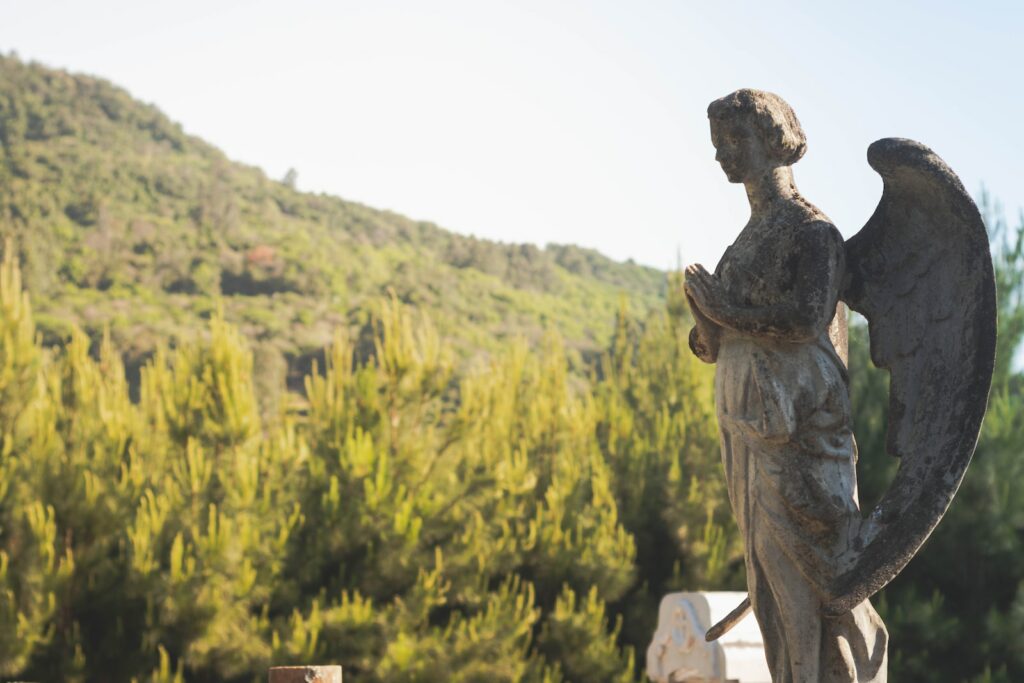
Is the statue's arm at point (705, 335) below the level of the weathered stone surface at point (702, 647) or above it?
above

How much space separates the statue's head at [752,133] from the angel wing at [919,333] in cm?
30

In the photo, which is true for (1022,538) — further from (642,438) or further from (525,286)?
(525,286)

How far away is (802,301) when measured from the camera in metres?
4.10

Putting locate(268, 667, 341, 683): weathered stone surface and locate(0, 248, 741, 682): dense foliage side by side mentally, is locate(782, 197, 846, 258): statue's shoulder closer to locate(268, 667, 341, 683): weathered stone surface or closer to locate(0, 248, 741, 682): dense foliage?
locate(268, 667, 341, 683): weathered stone surface

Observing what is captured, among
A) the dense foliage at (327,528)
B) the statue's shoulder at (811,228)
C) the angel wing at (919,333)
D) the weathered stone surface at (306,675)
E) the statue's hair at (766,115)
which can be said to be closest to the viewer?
the angel wing at (919,333)

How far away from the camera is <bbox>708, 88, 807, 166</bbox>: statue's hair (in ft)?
14.2

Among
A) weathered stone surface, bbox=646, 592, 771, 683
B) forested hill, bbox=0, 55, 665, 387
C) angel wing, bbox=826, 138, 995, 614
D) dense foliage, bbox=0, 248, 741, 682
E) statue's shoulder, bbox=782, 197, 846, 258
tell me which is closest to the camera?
angel wing, bbox=826, 138, 995, 614

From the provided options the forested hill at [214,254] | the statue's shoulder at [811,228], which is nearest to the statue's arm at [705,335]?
the statue's shoulder at [811,228]

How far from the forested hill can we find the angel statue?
34022mm

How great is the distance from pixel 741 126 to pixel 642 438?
44.9ft

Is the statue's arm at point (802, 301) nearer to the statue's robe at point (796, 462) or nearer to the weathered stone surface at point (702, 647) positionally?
the statue's robe at point (796, 462)

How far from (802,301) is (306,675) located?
9.12 feet

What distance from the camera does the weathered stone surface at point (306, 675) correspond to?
5402mm

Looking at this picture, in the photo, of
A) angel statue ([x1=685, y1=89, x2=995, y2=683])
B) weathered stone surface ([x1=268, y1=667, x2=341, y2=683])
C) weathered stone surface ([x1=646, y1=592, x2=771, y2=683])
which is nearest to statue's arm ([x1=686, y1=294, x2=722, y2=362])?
angel statue ([x1=685, y1=89, x2=995, y2=683])
